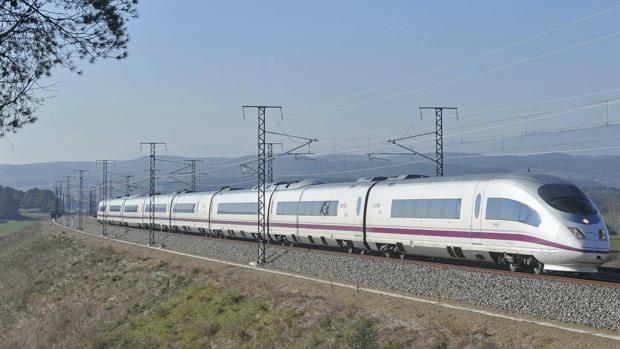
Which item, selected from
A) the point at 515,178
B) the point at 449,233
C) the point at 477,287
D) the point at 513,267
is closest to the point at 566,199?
the point at 515,178

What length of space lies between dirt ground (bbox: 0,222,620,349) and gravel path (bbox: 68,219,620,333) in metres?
1.49

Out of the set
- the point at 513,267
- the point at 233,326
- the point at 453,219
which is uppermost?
the point at 453,219

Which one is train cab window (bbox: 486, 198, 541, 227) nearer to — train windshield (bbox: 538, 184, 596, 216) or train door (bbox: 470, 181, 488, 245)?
train door (bbox: 470, 181, 488, 245)

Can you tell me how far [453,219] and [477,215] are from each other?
1350mm

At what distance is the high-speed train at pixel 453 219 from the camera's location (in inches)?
872

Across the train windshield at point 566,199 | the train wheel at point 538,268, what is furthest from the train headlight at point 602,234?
the train wheel at point 538,268

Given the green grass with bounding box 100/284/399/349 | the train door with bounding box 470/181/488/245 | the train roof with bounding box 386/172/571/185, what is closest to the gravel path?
the train door with bounding box 470/181/488/245

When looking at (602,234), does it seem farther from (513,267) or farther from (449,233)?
(449,233)

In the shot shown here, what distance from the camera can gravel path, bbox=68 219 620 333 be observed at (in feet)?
54.5

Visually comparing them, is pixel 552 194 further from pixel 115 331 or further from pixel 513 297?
pixel 115 331

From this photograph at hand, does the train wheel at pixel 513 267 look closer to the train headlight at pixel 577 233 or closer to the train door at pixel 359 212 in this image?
the train headlight at pixel 577 233

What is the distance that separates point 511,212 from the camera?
Answer: 941 inches

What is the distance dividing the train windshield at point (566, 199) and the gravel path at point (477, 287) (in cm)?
300

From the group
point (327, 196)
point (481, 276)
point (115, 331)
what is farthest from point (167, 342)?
point (327, 196)
